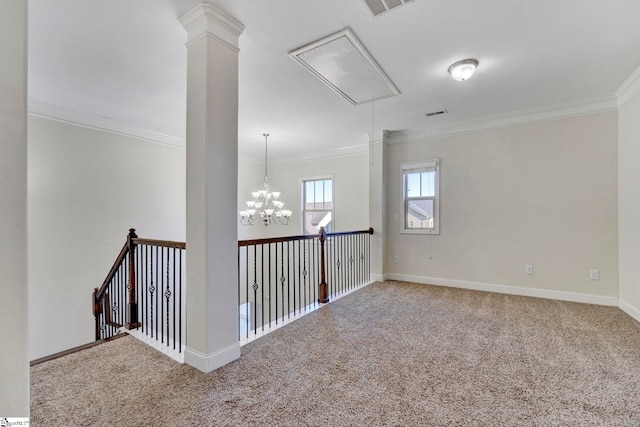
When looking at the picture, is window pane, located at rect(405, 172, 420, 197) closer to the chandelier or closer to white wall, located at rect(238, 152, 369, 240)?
white wall, located at rect(238, 152, 369, 240)

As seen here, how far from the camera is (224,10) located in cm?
202

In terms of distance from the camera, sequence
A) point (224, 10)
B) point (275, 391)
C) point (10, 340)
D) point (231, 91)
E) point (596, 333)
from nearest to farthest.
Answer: point (10, 340) → point (275, 391) → point (224, 10) → point (231, 91) → point (596, 333)

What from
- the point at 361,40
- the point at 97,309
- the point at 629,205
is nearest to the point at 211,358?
the point at 97,309

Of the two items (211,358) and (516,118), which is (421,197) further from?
(211,358)

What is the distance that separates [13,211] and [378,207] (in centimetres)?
440

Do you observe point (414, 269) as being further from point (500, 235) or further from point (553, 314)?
point (553, 314)

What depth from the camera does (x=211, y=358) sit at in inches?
81.0

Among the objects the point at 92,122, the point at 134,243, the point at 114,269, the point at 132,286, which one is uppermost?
the point at 92,122

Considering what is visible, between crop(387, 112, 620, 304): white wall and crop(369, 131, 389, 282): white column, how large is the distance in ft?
1.15

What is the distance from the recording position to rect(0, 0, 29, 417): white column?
813mm

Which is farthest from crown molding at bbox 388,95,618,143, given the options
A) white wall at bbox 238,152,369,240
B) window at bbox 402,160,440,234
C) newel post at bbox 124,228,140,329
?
newel post at bbox 124,228,140,329

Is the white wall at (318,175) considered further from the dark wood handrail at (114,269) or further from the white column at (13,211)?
the white column at (13,211)

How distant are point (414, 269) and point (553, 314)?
1.88 metres

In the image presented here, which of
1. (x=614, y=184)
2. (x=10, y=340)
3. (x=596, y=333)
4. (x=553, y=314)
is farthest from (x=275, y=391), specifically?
(x=614, y=184)
